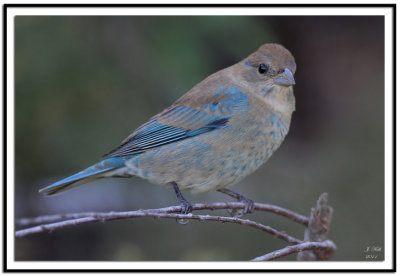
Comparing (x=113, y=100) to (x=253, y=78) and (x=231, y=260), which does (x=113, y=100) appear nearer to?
(x=253, y=78)

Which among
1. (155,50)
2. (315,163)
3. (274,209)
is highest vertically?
(155,50)

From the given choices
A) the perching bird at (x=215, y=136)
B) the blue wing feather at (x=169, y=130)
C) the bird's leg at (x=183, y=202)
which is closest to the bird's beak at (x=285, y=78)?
the perching bird at (x=215, y=136)

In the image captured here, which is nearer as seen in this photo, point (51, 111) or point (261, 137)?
point (261, 137)

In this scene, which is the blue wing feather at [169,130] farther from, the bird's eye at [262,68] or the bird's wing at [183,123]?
the bird's eye at [262,68]

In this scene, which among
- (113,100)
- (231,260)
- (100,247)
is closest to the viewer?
(231,260)
